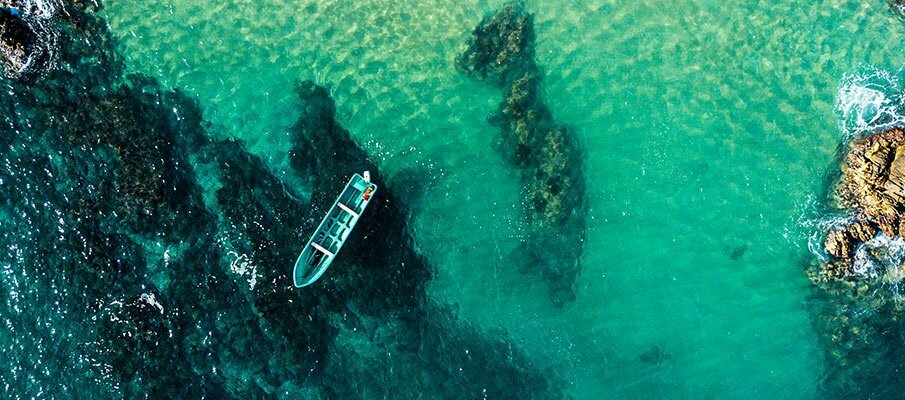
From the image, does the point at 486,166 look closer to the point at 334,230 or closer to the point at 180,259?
the point at 334,230

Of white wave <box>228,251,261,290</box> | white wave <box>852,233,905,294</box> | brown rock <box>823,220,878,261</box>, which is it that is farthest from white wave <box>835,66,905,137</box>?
white wave <box>228,251,261,290</box>

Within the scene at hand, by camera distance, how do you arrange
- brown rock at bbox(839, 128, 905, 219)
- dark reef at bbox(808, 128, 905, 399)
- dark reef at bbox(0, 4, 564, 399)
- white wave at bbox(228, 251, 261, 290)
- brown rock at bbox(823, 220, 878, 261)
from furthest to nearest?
brown rock at bbox(823, 220, 878, 261) → dark reef at bbox(808, 128, 905, 399) → brown rock at bbox(839, 128, 905, 219) → white wave at bbox(228, 251, 261, 290) → dark reef at bbox(0, 4, 564, 399)

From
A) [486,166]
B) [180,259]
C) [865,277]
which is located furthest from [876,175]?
[180,259]

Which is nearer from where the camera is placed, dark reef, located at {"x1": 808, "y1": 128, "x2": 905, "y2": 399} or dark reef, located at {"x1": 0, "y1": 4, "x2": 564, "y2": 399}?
dark reef, located at {"x1": 0, "y1": 4, "x2": 564, "y2": 399}

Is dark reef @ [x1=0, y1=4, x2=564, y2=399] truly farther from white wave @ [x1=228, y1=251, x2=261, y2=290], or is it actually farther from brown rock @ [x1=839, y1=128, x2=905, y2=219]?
brown rock @ [x1=839, y1=128, x2=905, y2=219]

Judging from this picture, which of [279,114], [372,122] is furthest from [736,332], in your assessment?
[279,114]

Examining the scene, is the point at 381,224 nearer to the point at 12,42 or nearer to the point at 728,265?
the point at 728,265

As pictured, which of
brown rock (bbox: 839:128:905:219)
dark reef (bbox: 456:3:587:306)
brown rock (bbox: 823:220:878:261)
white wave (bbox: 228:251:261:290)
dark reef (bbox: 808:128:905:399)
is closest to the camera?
white wave (bbox: 228:251:261:290)

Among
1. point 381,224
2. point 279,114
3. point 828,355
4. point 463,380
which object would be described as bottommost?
point 828,355
